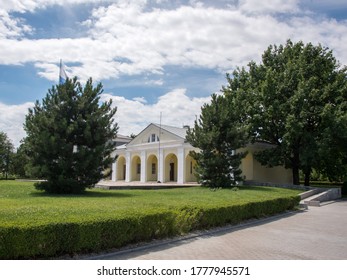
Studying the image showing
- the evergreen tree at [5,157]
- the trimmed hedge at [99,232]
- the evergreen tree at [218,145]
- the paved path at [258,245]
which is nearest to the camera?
the trimmed hedge at [99,232]

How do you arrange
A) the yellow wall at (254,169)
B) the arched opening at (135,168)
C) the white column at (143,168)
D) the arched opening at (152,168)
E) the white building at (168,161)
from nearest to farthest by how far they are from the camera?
the yellow wall at (254,169)
the white building at (168,161)
the white column at (143,168)
the arched opening at (152,168)
the arched opening at (135,168)

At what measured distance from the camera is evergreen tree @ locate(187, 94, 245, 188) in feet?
76.6

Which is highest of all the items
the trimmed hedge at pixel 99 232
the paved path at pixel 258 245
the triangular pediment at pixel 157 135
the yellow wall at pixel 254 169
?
the triangular pediment at pixel 157 135

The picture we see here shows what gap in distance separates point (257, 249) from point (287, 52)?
1037 inches

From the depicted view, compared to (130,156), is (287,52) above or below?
above

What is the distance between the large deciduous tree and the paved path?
1495 cm

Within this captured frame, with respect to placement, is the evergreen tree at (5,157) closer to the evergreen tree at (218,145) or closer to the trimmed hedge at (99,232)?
the evergreen tree at (218,145)

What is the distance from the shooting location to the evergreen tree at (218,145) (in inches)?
920

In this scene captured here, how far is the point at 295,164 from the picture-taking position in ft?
99.0

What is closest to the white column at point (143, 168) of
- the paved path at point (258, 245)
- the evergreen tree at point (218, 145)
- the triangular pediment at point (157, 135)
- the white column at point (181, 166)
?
the triangular pediment at point (157, 135)

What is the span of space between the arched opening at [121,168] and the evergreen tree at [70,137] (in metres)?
27.3

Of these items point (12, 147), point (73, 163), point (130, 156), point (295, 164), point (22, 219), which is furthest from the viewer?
point (12, 147)

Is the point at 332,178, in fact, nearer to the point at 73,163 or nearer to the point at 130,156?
the point at 130,156

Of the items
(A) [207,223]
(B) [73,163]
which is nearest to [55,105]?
(B) [73,163]
